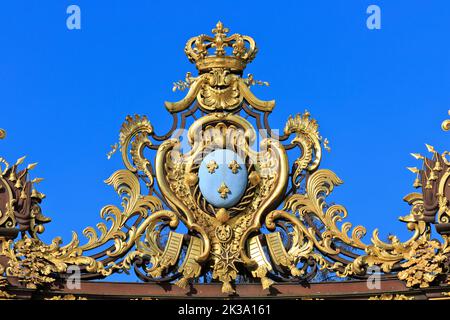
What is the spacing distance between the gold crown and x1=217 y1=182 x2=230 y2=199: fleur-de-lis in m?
1.53

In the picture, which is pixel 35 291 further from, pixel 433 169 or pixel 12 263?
pixel 433 169

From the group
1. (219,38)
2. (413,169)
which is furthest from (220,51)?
(413,169)

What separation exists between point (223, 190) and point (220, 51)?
1.79 meters

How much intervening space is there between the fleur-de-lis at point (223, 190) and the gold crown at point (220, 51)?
1531 millimetres

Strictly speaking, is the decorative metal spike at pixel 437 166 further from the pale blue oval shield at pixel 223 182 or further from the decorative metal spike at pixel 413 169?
the pale blue oval shield at pixel 223 182

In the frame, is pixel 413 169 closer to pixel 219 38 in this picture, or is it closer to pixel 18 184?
pixel 219 38

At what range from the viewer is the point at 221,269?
1670 cm

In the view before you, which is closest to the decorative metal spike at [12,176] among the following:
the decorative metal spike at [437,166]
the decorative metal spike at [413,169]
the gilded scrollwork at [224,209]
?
the gilded scrollwork at [224,209]

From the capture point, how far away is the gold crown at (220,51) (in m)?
17.3

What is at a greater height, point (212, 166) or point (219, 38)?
point (219, 38)

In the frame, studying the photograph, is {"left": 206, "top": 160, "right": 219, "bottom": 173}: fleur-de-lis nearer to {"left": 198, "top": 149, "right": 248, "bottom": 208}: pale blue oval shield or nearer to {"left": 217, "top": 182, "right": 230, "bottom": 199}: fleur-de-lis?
{"left": 198, "top": 149, "right": 248, "bottom": 208}: pale blue oval shield

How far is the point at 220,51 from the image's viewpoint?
17281 millimetres

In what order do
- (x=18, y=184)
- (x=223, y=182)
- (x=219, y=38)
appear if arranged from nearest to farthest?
1. (x=18, y=184)
2. (x=223, y=182)
3. (x=219, y=38)
